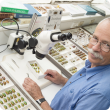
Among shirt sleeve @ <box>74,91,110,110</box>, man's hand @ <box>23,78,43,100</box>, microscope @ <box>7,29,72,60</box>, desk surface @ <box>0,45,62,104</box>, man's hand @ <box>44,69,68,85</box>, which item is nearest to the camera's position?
shirt sleeve @ <box>74,91,110,110</box>

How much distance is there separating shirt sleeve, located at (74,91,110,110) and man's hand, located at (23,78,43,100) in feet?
1.32

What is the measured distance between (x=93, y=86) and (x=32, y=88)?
0.54 meters

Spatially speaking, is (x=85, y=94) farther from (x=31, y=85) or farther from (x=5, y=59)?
(x=5, y=59)

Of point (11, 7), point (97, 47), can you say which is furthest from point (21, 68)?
point (97, 47)

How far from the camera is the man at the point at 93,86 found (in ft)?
2.78

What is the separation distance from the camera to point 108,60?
1.01 meters

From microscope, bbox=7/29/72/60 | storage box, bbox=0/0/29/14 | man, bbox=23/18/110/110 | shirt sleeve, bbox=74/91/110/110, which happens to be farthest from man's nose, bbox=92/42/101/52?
storage box, bbox=0/0/29/14

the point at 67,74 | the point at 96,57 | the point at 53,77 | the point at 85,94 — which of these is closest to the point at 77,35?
the point at 67,74

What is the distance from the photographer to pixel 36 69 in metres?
1.41

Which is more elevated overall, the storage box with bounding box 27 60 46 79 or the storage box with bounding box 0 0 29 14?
the storage box with bounding box 0 0 29 14

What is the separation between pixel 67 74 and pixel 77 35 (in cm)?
106

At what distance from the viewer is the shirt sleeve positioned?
2.70 feet

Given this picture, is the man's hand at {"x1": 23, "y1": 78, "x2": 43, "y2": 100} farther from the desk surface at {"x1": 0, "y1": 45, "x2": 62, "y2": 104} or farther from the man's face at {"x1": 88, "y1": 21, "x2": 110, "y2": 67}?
the man's face at {"x1": 88, "y1": 21, "x2": 110, "y2": 67}

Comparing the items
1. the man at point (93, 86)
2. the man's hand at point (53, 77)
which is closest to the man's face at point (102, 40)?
the man at point (93, 86)
